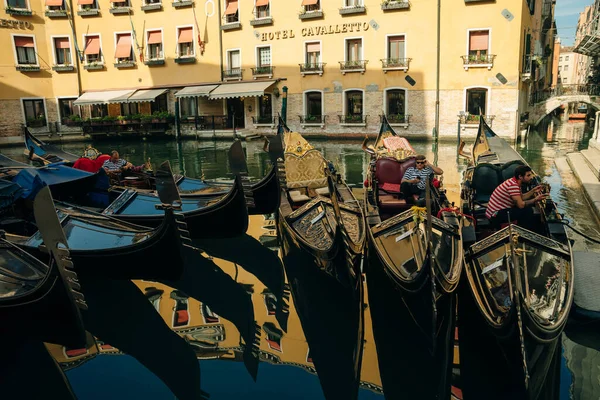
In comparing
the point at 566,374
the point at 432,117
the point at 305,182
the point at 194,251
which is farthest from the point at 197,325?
the point at 432,117

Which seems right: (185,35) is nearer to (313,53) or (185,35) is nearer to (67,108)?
(313,53)

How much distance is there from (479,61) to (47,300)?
1136 centimetres

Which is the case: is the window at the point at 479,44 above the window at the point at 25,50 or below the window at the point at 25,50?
below

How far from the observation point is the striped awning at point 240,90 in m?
13.5

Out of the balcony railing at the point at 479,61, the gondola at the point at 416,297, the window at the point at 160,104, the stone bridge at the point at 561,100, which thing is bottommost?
the gondola at the point at 416,297

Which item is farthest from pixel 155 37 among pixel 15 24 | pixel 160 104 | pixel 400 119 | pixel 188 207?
pixel 188 207

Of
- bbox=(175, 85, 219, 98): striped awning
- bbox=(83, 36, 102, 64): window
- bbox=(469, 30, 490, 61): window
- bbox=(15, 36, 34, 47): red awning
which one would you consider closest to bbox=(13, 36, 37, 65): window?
bbox=(15, 36, 34, 47): red awning

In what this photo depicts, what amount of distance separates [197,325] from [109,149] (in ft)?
38.7

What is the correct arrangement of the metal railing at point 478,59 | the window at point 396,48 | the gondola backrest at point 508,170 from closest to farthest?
the gondola backrest at point 508,170
the metal railing at point 478,59
the window at point 396,48

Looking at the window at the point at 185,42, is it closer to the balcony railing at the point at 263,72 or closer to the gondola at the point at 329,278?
the balcony railing at the point at 263,72

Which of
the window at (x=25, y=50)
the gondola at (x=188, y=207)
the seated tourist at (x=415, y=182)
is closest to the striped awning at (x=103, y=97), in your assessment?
the window at (x=25, y=50)

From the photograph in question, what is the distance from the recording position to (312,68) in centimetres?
1362

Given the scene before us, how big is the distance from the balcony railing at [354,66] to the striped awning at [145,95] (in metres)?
5.32

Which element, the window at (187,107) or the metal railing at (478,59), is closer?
the metal railing at (478,59)
